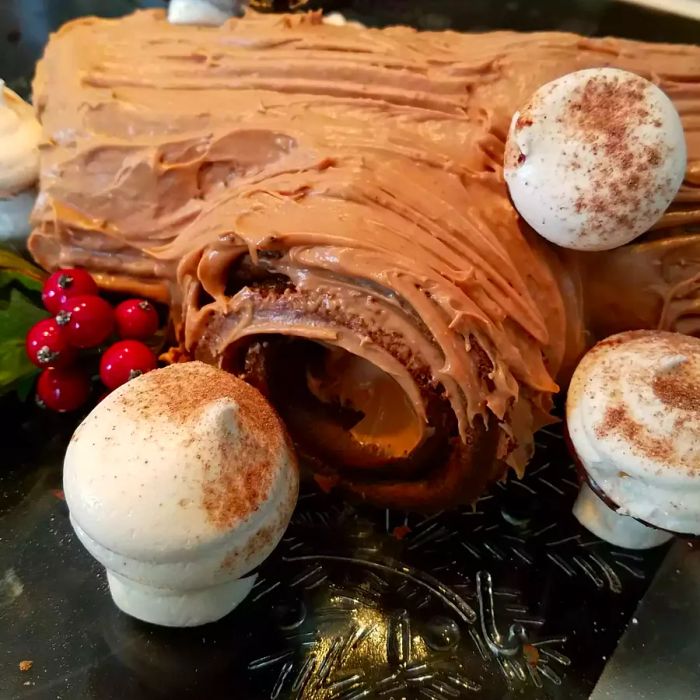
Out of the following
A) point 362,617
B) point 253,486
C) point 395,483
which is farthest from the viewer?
point 395,483

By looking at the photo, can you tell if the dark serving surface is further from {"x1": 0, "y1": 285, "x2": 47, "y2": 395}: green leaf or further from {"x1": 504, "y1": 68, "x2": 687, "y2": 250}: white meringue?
{"x1": 504, "y1": 68, "x2": 687, "y2": 250}: white meringue

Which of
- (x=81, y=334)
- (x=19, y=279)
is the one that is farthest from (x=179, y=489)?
(x=19, y=279)

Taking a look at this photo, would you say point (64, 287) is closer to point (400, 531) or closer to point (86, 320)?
point (86, 320)

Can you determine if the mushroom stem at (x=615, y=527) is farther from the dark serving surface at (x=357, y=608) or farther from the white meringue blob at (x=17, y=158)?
the white meringue blob at (x=17, y=158)

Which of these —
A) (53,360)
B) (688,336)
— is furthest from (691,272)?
(53,360)

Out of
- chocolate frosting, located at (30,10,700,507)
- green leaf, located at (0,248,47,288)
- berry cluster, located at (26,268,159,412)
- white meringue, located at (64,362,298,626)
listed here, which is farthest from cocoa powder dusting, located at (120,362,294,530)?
green leaf, located at (0,248,47,288)

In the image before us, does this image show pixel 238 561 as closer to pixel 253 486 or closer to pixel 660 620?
pixel 253 486
